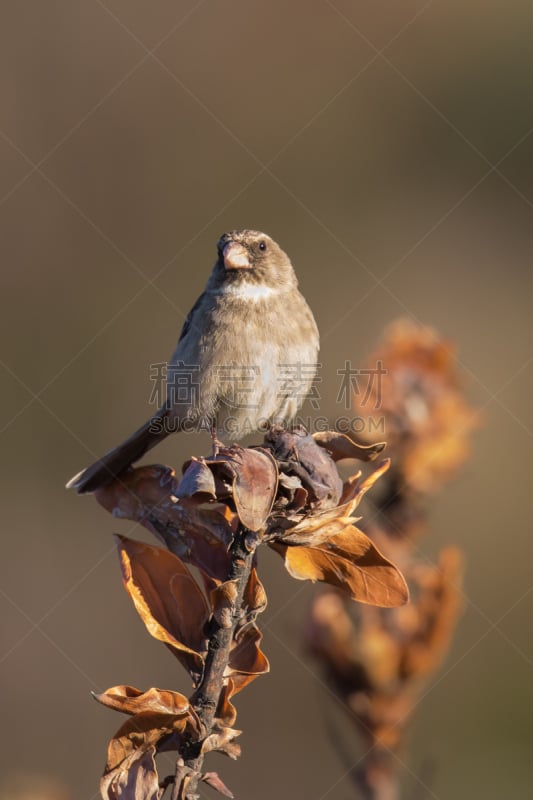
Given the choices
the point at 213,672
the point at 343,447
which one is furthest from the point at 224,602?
the point at 343,447

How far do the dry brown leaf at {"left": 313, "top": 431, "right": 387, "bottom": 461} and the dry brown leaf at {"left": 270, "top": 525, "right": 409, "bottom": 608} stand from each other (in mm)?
→ 194

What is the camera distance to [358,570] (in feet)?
5.47

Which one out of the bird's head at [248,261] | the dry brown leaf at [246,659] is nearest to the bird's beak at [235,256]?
the bird's head at [248,261]

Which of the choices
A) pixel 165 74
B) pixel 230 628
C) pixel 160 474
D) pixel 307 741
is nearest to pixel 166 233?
pixel 165 74

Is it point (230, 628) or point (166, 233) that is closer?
point (230, 628)

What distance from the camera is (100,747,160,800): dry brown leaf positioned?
137 cm

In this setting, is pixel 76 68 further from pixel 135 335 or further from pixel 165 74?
pixel 135 335

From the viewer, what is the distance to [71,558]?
526 centimetres

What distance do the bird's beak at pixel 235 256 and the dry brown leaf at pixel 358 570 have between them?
2490 mm

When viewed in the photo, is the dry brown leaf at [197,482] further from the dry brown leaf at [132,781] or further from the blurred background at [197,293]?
the blurred background at [197,293]

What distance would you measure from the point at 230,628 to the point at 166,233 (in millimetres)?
Answer: 4884

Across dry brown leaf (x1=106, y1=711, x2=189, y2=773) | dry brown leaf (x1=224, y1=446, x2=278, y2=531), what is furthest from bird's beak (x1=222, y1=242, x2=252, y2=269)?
dry brown leaf (x1=106, y1=711, x2=189, y2=773)

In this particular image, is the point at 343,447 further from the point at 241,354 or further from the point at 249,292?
the point at 249,292

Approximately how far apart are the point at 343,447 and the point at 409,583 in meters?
0.51
